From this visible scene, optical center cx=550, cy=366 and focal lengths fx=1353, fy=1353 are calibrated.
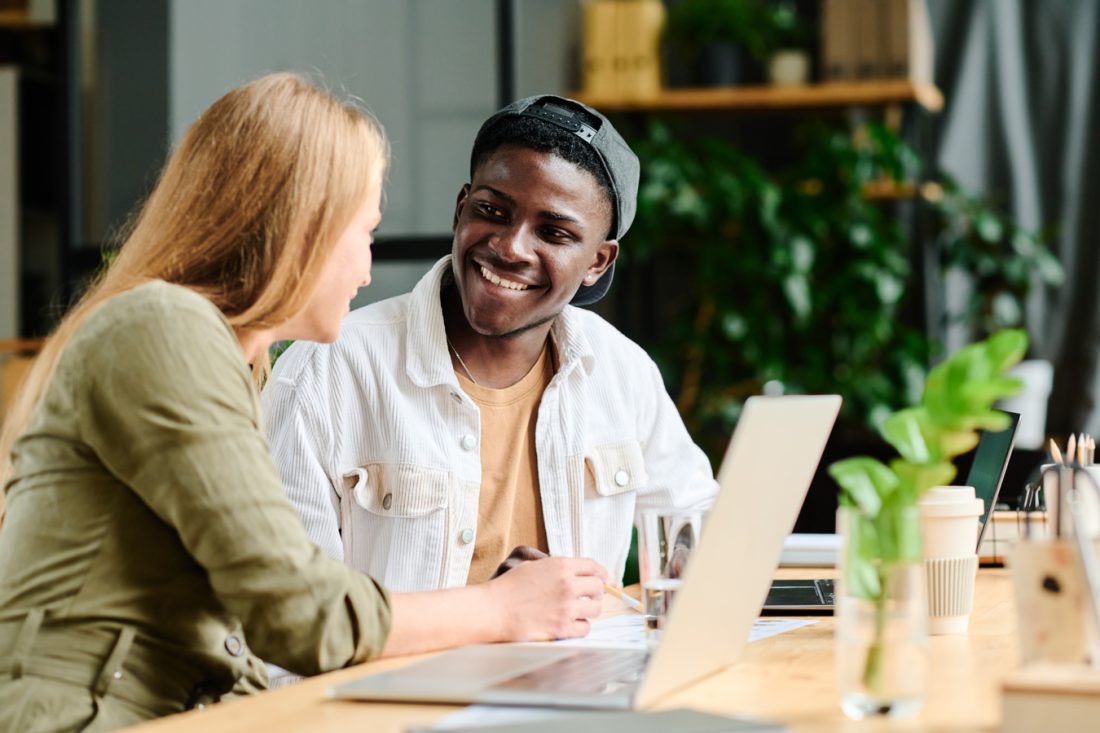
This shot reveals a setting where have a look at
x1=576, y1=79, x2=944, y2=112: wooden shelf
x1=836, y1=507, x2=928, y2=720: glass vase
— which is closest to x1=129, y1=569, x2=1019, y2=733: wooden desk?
x1=836, y1=507, x2=928, y2=720: glass vase

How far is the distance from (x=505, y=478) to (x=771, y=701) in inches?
38.3

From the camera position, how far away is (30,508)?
113 cm

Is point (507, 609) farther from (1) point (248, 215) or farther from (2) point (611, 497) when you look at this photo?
(2) point (611, 497)

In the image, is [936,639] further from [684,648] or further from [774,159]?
[774,159]

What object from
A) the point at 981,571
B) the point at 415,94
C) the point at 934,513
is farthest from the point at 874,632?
the point at 415,94

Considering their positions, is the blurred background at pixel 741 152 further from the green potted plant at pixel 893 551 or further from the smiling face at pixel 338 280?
the green potted plant at pixel 893 551

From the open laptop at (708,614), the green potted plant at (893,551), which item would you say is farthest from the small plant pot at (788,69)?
the green potted plant at (893,551)

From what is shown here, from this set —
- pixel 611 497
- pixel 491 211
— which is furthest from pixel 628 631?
pixel 491 211

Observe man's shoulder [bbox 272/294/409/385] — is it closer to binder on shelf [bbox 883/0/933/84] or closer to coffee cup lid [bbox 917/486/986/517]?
coffee cup lid [bbox 917/486/986/517]

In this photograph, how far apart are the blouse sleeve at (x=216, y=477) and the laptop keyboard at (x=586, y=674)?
0.51 ft

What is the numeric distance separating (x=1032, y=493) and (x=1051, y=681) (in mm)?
579

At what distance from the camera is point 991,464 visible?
160cm

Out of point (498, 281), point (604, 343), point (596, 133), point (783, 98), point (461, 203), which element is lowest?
point (604, 343)

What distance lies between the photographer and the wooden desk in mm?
896
